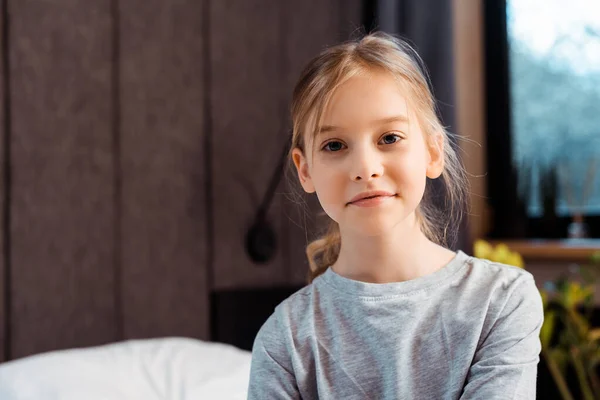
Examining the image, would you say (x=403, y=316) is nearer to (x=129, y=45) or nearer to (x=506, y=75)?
(x=129, y=45)

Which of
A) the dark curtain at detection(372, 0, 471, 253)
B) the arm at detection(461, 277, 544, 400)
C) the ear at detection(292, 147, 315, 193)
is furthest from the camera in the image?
the dark curtain at detection(372, 0, 471, 253)

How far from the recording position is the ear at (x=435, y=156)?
78 cm

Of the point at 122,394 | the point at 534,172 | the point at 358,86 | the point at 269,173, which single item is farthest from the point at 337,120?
the point at 534,172

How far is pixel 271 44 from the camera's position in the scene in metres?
2.27

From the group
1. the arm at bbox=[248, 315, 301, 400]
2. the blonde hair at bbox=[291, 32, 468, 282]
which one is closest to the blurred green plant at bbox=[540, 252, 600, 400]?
the blonde hair at bbox=[291, 32, 468, 282]

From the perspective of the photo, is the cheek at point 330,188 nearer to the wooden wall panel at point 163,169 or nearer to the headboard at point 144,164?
the headboard at point 144,164

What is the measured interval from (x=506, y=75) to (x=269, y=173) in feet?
3.15

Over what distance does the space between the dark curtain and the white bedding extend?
3.08ft

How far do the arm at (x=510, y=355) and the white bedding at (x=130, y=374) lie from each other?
2.25 feet

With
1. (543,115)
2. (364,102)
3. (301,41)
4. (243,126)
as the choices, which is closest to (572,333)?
(543,115)

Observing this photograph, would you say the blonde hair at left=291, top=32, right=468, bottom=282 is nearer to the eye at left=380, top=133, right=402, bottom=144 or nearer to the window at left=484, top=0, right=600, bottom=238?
the eye at left=380, top=133, right=402, bottom=144

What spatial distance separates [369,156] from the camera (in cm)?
70

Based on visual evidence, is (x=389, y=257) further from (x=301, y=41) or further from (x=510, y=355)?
(x=301, y=41)

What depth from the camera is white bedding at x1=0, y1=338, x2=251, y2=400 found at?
1.21 m
